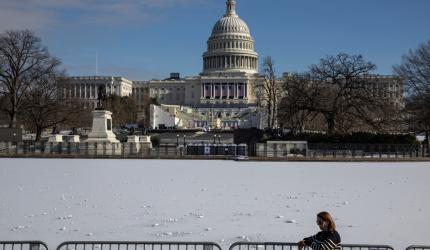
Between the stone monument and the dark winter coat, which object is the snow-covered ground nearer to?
the dark winter coat

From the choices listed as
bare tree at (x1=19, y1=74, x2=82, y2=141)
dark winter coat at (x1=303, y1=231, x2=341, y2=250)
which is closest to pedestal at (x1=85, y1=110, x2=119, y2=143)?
bare tree at (x1=19, y1=74, x2=82, y2=141)

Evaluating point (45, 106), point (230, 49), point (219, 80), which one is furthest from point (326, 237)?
point (230, 49)

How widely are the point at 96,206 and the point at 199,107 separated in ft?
445

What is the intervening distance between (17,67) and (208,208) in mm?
43226

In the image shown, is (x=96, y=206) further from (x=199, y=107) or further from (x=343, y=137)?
(x=199, y=107)

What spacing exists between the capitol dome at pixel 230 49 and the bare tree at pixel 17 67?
107m

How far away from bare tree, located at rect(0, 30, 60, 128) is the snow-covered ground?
32445mm

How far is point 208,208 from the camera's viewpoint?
14664 millimetres

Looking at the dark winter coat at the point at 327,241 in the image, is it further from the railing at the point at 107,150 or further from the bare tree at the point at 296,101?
the bare tree at the point at 296,101

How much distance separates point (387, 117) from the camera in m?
52.0

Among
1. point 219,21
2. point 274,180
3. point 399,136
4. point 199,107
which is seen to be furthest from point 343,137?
point 219,21

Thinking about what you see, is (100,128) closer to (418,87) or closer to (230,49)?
(418,87)

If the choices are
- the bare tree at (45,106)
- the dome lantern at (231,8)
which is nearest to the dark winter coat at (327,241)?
the bare tree at (45,106)

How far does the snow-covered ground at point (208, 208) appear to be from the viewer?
11.2m
